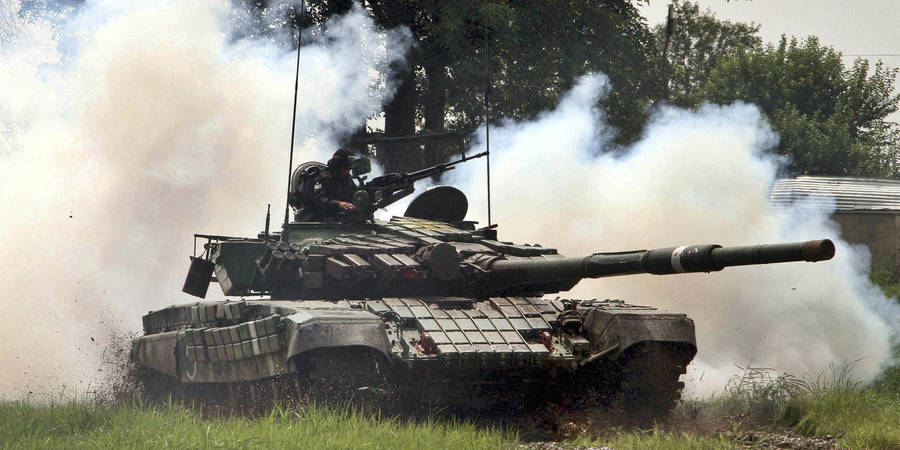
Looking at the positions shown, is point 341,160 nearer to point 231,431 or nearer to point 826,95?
point 231,431

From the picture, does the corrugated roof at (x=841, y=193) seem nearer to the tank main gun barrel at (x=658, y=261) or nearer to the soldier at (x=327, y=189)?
the soldier at (x=327, y=189)

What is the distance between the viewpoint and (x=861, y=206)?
75.6ft

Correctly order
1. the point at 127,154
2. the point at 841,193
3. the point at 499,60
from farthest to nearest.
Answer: the point at 841,193 → the point at 499,60 → the point at 127,154

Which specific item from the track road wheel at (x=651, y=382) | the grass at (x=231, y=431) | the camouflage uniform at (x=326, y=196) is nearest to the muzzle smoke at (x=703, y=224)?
the track road wheel at (x=651, y=382)

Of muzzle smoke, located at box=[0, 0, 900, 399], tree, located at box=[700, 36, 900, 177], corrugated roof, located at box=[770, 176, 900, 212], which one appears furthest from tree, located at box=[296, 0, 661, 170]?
tree, located at box=[700, 36, 900, 177]

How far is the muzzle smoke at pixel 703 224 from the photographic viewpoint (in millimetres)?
15589

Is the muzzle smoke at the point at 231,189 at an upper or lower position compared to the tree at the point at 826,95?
lower

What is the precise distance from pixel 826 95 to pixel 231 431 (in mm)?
25944

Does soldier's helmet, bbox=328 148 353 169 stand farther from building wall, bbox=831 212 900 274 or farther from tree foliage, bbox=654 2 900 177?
tree foliage, bbox=654 2 900 177

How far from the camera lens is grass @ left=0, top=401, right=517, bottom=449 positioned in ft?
28.5

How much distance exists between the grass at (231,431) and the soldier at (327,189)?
332 centimetres

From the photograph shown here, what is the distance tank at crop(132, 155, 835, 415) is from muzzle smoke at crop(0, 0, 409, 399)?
3.93 metres

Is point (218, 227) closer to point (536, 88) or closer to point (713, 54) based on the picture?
point (536, 88)

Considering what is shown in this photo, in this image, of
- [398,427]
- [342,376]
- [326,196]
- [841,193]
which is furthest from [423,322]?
[841,193]
